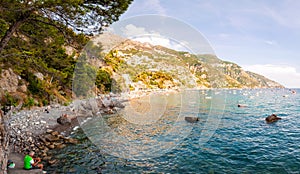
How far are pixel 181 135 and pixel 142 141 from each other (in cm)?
397

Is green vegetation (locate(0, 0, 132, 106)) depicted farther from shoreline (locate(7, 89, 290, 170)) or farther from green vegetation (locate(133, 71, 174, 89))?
shoreline (locate(7, 89, 290, 170))

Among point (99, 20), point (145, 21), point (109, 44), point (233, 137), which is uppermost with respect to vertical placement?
point (99, 20)

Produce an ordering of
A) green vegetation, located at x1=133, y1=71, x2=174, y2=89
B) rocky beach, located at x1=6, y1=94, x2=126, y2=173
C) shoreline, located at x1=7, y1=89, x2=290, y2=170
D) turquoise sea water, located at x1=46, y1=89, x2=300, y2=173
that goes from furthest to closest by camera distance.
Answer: shoreline, located at x1=7, y1=89, x2=290, y2=170 → rocky beach, located at x1=6, y1=94, x2=126, y2=173 → turquoise sea water, located at x1=46, y1=89, x2=300, y2=173 → green vegetation, located at x1=133, y1=71, x2=174, y2=89

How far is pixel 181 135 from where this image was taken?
16.6m

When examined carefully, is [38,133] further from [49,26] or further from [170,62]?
[170,62]

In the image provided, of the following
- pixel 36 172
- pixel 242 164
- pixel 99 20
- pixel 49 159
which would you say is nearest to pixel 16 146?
pixel 49 159

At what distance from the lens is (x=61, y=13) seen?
890 centimetres

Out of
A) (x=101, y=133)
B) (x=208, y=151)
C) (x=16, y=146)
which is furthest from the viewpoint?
(x=101, y=133)

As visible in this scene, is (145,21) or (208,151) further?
(208,151)

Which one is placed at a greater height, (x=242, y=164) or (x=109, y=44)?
(x=109, y=44)

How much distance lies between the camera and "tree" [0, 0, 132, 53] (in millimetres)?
8031

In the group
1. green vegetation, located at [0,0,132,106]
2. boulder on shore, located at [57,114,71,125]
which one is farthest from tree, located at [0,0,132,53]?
boulder on shore, located at [57,114,71,125]

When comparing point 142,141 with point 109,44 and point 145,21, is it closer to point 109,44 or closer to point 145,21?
point 109,44

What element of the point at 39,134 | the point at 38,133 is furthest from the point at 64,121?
the point at 39,134
